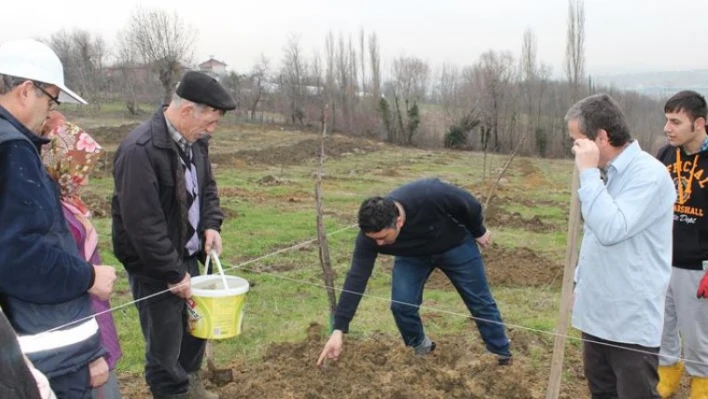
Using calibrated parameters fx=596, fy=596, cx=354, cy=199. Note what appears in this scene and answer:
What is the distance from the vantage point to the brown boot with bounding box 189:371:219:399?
137 inches

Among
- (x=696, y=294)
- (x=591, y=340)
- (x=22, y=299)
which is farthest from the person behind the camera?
(x=696, y=294)

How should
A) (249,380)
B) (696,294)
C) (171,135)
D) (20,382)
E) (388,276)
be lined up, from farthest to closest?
(388,276), (249,380), (696,294), (171,135), (20,382)

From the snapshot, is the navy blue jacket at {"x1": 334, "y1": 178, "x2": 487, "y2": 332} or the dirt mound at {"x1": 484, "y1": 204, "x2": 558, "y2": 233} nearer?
the navy blue jacket at {"x1": 334, "y1": 178, "x2": 487, "y2": 332}

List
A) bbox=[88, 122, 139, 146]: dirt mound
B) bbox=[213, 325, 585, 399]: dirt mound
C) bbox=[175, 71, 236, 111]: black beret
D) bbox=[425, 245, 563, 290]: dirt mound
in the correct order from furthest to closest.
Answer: bbox=[88, 122, 139, 146]: dirt mound, bbox=[425, 245, 563, 290]: dirt mound, bbox=[213, 325, 585, 399]: dirt mound, bbox=[175, 71, 236, 111]: black beret

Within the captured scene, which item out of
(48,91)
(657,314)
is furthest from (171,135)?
(657,314)

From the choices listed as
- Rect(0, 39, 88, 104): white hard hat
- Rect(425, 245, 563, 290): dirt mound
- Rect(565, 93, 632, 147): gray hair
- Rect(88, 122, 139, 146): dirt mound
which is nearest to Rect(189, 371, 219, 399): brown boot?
Rect(0, 39, 88, 104): white hard hat

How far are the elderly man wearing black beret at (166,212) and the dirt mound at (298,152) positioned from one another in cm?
1593

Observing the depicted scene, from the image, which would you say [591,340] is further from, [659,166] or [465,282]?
[465,282]

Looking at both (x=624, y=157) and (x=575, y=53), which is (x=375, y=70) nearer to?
(x=575, y=53)

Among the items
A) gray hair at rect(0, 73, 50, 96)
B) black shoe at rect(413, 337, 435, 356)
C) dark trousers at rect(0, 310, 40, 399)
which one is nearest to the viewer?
dark trousers at rect(0, 310, 40, 399)

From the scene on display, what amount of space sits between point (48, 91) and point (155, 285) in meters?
1.31

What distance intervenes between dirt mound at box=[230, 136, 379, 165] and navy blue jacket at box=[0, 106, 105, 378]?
17102 millimetres

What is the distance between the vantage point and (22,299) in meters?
1.96

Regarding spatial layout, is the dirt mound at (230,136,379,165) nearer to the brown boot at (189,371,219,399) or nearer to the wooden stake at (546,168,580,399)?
the brown boot at (189,371,219,399)
